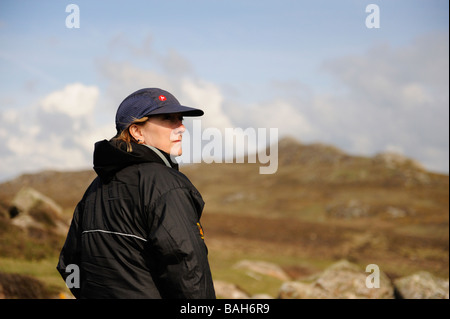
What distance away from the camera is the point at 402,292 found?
497 inches

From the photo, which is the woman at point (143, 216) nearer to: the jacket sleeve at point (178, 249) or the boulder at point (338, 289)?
the jacket sleeve at point (178, 249)

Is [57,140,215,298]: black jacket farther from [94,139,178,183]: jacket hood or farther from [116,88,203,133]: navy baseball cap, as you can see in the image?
[116,88,203,133]: navy baseball cap

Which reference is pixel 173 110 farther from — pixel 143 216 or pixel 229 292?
pixel 229 292

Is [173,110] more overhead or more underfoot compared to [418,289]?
more overhead

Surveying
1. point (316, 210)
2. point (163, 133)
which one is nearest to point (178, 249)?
point (163, 133)

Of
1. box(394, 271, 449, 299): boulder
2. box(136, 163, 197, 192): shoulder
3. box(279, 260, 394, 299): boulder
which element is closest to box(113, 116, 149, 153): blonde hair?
box(136, 163, 197, 192): shoulder

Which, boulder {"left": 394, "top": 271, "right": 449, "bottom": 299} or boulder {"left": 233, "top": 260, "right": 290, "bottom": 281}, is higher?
boulder {"left": 394, "top": 271, "right": 449, "bottom": 299}

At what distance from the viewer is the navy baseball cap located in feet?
10.3

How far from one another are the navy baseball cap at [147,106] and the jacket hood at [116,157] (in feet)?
0.68

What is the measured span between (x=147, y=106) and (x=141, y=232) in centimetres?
91

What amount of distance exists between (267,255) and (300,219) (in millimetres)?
17496

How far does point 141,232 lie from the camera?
2.84 m
